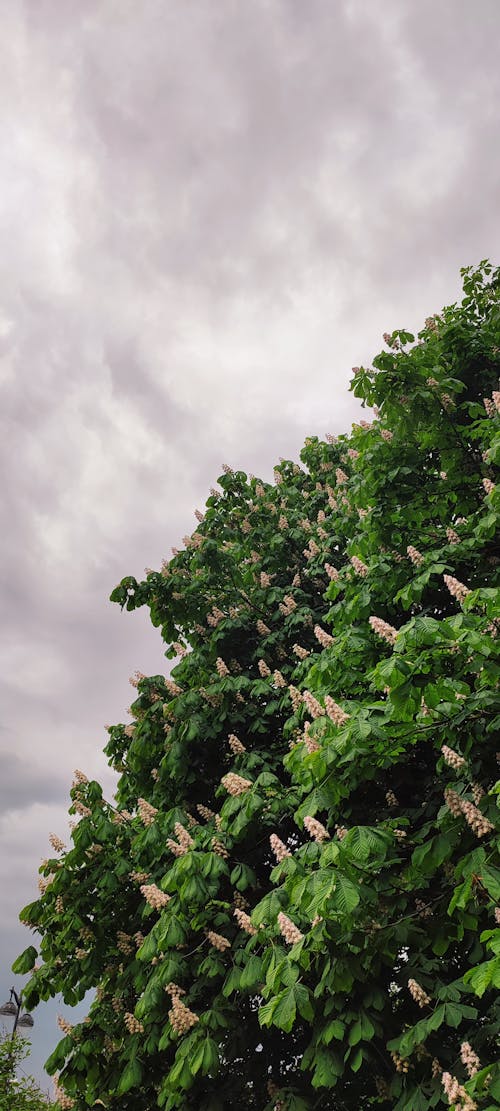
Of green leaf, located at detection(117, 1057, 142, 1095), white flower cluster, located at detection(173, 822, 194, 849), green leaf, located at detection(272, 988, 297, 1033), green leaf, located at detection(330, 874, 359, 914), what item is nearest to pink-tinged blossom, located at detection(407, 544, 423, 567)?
green leaf, located at detection(330, 874, 359, 914)

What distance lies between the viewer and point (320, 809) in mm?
6461

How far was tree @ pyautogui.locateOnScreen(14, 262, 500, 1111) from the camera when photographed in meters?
5.61

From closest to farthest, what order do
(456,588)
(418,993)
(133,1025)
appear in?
(418,993)
(456,588)
(133,1025)

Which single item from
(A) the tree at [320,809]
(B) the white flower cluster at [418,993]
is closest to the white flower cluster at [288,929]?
(A) the tree at [320,809]

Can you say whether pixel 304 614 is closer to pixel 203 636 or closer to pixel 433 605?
pixel 203 636

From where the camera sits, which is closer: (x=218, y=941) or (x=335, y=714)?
(x=335, y=714)

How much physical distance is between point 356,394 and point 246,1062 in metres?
8.12

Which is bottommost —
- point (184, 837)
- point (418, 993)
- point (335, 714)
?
point (418, 993)

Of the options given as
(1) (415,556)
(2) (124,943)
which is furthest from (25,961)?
(1) (415,556)

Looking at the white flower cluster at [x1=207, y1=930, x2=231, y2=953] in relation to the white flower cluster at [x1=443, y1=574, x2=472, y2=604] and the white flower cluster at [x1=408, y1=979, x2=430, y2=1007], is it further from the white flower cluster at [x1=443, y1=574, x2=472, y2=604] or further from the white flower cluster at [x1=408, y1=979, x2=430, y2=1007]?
the white flower cluster at [x1=443, y1=574, x2=472, y2=604]

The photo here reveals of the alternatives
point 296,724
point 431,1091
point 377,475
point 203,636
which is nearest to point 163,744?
point 203,636

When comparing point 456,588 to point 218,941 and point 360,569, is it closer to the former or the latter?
point 360,569

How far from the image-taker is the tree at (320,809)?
5605 mm

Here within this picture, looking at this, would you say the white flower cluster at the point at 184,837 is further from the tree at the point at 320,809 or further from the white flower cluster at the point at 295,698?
the white flower cluster at the point at 295,698
